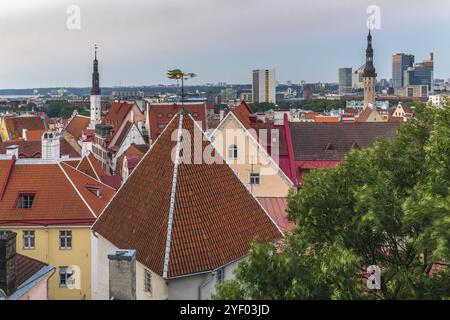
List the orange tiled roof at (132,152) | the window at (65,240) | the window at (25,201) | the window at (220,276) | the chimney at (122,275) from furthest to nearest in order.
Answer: the orange tiled roof at (132,152)
the window at (25,201)
the window at (65,240)
the window at (220,276)
the chimney at (122,275)

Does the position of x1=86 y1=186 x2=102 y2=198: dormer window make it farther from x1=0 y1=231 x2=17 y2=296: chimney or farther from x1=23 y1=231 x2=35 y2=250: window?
x1=0 y1=231 x2=17 y2=296: chimney

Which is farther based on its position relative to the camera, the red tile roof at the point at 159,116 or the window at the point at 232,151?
the red tile roof at the point at 159,116

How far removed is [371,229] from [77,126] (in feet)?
253

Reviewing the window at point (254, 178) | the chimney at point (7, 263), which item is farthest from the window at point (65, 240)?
the chimney at point (7, 263)

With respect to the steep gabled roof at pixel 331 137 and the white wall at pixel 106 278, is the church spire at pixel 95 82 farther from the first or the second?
the white wall at pixel 106 278

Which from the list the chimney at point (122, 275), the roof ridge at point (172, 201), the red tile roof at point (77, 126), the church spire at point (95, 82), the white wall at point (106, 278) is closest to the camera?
the chimney at point (122, 275)

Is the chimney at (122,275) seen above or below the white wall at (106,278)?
above

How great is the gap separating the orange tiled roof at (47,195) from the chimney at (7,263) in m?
10.1

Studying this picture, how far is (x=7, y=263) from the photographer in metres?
14.3

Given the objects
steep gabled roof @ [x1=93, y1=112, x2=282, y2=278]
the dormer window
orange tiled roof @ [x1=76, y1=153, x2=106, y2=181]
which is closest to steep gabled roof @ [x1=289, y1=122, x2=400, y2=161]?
the dormer window

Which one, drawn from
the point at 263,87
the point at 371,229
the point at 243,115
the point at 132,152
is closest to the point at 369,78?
the point at 263,87

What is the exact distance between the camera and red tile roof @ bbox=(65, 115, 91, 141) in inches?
3241

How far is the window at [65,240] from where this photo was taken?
24.5m

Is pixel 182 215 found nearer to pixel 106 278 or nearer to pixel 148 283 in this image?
pixel 148 283
